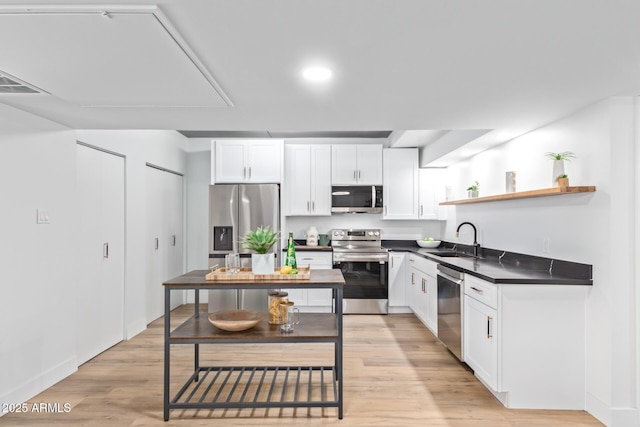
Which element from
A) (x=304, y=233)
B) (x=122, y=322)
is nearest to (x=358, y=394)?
(x=122, y=322)

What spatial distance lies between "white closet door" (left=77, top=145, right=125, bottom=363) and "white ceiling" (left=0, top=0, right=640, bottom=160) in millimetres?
988

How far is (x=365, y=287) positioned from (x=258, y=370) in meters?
2.33

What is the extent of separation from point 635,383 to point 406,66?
2.53 metres

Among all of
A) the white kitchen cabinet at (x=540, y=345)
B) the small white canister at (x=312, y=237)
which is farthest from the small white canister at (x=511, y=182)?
the small white canister at (x=312, y=237)

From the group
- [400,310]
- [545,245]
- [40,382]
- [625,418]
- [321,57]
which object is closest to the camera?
[321,57]

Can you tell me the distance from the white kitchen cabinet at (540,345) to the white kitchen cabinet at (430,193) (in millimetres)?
3012

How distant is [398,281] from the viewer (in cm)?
542

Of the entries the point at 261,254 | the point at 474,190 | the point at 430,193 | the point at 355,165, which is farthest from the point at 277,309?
the point at 430,193

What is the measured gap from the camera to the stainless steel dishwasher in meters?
3.47

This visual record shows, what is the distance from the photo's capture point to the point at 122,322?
4332mm

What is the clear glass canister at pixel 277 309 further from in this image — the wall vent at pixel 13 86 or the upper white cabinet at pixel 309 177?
the upper white cabinet at pixel 309 177

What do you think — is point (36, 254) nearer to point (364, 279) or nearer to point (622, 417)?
point (364, 279)

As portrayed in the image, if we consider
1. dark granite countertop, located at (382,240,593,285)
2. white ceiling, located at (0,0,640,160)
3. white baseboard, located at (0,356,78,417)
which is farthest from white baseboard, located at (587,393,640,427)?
white baseboard, located at (0,356,78,417)

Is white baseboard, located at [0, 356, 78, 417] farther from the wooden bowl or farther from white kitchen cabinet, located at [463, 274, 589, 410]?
white kitchen cabinet, located at [463, 274, 589, 410]
